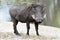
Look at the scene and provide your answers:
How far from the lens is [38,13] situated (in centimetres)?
704

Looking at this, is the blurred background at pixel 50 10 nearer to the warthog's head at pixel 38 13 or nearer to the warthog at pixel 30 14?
the warthog at pixel 30 14

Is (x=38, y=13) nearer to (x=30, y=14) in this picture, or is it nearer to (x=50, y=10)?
(x=30, y=14)

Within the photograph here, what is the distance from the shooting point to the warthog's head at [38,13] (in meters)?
6.91

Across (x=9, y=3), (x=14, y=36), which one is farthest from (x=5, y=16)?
(x=14, y=36)

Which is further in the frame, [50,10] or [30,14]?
[50,10]

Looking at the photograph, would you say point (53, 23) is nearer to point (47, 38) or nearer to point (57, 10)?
point (57, 10)

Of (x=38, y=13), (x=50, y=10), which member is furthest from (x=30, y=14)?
(x=50, y=10)

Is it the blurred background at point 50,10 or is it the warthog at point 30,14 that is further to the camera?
the blurred background at point 50,10

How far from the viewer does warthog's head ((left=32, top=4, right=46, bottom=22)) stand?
6.91 metres

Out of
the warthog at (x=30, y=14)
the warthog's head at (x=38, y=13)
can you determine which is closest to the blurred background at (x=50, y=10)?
the warthog at (x=30, y=14)

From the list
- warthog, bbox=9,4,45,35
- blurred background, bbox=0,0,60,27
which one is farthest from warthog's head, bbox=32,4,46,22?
blurred background, bbox=0,0,60,27

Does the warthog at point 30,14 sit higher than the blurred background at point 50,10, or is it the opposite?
the warthog at point 30,14

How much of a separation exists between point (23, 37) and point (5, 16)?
8.19m

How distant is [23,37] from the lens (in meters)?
7.28
